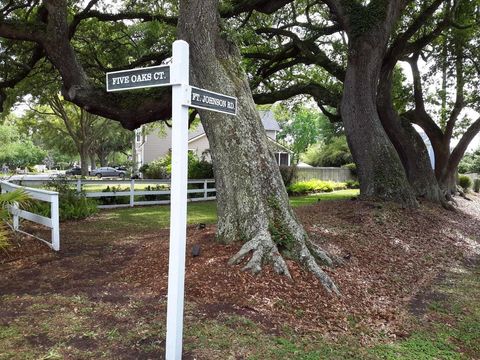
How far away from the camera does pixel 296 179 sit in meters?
28.3

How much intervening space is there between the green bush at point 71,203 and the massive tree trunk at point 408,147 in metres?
9.75

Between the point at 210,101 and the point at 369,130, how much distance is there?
30.1 feet

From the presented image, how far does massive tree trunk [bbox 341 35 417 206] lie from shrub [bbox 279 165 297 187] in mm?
13470

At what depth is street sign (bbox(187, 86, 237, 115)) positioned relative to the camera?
3647 millimetres

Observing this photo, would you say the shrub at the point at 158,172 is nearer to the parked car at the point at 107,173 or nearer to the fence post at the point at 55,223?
the fence post at the point at 55,223

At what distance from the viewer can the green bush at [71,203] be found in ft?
39.4

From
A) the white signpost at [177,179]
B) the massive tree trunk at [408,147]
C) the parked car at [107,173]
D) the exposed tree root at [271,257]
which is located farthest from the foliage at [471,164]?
the white signpost at [177,179]

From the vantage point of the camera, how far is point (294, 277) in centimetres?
553

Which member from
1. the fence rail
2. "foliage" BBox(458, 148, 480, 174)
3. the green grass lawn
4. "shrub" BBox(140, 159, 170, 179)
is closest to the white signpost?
the green grass lawn

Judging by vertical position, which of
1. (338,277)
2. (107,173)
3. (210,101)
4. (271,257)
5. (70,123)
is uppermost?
(70,123)

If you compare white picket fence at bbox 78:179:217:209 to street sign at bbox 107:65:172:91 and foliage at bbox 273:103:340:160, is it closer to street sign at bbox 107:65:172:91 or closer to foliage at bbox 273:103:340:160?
street sign at bbox 107:65:172:91

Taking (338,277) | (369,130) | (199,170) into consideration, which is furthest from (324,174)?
(338,277)

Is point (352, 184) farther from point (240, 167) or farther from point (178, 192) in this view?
point (178, 192)

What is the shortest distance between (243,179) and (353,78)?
745 centimetres
